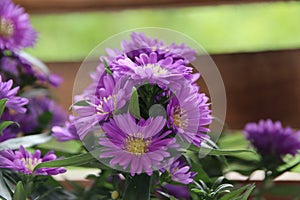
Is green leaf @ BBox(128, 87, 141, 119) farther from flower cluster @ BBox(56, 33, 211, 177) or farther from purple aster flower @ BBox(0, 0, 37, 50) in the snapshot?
purple aster flower @ BBox(0, 0, 37, 50)

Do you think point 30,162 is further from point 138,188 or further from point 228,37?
point 228,37

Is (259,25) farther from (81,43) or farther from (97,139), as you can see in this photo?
(97,139)

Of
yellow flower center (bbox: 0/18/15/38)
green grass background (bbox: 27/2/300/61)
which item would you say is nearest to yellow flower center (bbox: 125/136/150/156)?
yellow flower center (bbox: 0/18/15/38)

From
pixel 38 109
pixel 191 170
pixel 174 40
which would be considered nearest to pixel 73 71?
pixel 38 109

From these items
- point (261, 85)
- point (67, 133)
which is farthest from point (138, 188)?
point (261, 85)

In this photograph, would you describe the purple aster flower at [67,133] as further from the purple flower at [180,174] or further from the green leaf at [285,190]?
the green leaf at [285,190]

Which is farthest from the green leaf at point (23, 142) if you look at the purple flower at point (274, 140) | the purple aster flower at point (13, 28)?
the purple flower at point (274, 140)
